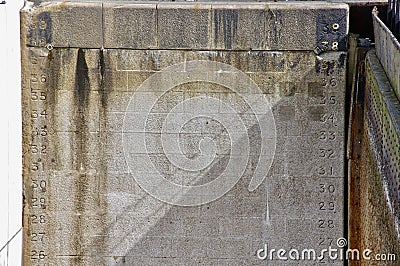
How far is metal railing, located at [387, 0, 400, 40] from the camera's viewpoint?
1019cm

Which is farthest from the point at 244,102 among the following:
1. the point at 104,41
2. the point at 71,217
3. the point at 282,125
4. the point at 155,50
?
the point at 71,217

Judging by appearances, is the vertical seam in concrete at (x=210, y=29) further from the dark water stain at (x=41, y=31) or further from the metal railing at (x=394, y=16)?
the metal railing at (x=394, y=16)

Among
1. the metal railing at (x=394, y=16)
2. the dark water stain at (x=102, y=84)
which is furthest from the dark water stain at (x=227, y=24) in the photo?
the metal railing at (x=394, y=16)

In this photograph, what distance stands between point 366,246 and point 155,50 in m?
4.55

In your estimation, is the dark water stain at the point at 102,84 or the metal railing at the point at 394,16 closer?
the metal railing at the point at 394,16

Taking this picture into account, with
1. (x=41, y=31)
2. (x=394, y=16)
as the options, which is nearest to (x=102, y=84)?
(x=41, y=31)

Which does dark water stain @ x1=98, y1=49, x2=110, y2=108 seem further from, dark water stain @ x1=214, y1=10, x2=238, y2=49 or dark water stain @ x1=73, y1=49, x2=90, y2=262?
dark water stain @ x1=214, y1=10, x2=238, y2=49

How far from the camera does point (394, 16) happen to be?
10484 mm

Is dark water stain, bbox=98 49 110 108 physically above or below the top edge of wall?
below

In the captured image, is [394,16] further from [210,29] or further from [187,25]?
[187,25]

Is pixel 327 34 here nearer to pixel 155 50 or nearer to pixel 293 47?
pixel 293 47

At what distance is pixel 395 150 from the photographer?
7.89 m

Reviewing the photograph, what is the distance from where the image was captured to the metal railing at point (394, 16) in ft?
33.4

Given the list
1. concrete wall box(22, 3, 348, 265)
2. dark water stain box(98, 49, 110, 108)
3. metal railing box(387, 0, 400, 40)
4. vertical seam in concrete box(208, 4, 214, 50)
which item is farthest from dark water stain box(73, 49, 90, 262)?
metal railing box(387, 0, 400, 40)
